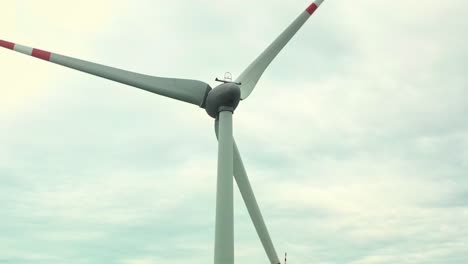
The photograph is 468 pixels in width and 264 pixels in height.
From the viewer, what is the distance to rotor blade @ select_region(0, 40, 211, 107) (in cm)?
3625

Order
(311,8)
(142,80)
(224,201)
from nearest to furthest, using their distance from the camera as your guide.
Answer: (224,201), (142,80), (311,8)

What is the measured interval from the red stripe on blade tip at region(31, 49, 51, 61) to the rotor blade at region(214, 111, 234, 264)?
580 inches

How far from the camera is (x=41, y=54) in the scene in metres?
37.3

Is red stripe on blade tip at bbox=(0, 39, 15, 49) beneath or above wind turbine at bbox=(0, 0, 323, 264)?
above

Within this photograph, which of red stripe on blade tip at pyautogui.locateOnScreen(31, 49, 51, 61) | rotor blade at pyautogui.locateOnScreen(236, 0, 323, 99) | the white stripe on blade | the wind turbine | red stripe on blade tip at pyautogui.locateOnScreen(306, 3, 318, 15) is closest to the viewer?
the wind turbine

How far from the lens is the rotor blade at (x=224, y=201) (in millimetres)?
30578

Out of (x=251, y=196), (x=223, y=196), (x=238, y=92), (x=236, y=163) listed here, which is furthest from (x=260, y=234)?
(x=238, y=92)

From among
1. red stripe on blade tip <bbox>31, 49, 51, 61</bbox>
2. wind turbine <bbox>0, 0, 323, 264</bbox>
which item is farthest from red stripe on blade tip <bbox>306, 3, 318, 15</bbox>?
red stripe on blade tip <bbox>31, 49, 51, 61</bbox>

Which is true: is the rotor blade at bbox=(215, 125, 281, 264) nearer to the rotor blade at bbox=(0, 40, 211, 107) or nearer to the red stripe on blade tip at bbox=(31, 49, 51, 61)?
the rotor blade at bbox=(0, 40, 211, 107)

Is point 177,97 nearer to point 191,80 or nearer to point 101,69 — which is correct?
point 191,80

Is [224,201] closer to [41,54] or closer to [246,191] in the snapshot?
[246,191]

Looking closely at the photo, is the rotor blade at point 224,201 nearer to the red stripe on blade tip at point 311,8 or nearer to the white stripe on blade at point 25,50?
the red stripe on blade tip at point 311,8

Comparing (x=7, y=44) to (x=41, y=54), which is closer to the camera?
(x=41, y=54)

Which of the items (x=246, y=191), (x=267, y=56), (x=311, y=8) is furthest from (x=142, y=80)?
(x=311, y=8)
